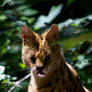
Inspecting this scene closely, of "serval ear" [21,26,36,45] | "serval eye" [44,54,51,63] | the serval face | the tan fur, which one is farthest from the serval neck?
"serval ear" [21,26,36,45]

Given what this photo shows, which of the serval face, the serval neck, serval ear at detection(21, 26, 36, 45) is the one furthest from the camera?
the serval neck

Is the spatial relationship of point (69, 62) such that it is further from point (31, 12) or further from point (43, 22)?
point (31, 12)

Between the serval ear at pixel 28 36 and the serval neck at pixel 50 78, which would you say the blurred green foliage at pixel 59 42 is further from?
the serval ear at pixel 28 36

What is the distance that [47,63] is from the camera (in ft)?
16.4

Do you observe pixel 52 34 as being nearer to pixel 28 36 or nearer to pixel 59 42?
pixel 28 36

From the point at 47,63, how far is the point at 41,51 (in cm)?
15

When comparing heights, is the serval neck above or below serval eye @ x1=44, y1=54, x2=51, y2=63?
below

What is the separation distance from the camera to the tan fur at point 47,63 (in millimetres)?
5020

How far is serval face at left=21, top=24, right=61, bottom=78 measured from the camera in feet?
16.4

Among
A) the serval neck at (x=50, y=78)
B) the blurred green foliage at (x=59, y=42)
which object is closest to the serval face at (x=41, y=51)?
the serval neck at (x=50, y=78)

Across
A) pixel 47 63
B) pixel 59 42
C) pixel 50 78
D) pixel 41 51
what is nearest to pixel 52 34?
pixel 41 51

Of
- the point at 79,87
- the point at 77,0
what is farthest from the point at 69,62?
the point at 77,0

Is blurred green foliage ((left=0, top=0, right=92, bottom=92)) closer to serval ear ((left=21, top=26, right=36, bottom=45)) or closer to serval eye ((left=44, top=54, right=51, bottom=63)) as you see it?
serval ear ((left=21, top=26, right=36, bottom=45))

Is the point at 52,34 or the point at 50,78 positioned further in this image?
the point at 50,78
